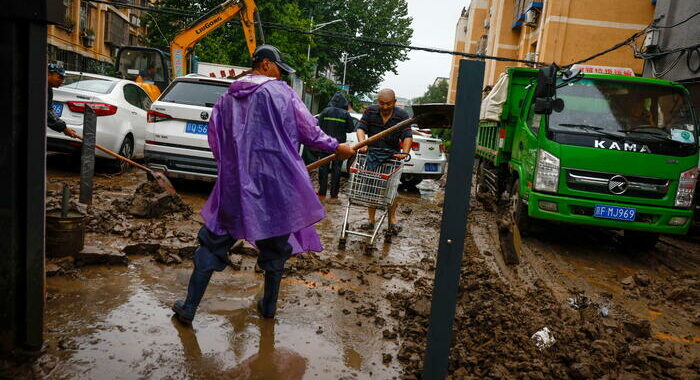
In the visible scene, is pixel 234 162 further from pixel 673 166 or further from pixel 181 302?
pixel 673 166

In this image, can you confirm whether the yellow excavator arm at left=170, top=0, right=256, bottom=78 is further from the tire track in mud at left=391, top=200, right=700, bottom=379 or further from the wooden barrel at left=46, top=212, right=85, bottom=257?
the wooden barrel at left=46, top=212, right=85, bottom=257

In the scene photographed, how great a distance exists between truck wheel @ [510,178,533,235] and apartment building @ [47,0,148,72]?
24.2 meters

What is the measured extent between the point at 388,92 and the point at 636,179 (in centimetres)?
330

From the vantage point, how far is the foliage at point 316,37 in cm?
2767

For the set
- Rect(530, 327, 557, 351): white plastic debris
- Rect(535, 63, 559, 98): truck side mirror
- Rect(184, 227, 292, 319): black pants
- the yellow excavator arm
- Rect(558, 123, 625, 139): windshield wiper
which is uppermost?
the yellow excavator arm

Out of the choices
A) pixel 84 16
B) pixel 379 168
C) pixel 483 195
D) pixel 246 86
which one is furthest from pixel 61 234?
pixel 84 16

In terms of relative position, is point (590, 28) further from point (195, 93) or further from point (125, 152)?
point (125, 152)

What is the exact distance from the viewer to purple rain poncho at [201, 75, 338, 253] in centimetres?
345

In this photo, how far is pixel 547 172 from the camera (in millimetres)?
7020

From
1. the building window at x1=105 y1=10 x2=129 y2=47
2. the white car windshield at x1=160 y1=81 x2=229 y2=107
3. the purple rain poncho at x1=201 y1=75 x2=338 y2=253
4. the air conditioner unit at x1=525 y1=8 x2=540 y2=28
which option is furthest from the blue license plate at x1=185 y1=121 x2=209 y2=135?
the building window at x1=105 y1=10 x2=129 y2=47

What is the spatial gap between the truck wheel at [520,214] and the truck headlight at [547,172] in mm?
539

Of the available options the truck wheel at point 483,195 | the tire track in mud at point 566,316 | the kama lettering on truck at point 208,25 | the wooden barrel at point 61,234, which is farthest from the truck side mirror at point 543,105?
the kama lettering on truck at point 208,25

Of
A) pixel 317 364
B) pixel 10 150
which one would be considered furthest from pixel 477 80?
pixel 10 150

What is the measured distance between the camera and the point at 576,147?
6.96 meters
